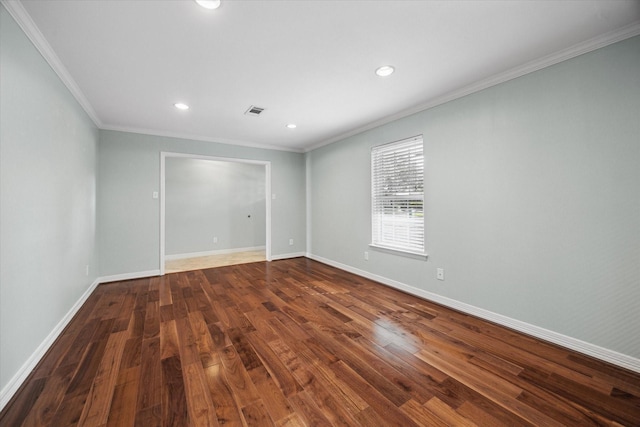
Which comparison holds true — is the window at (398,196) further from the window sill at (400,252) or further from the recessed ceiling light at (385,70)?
the recessed ceiling light at (385,70)

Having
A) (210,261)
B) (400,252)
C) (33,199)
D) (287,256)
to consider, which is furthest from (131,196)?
(400,252)

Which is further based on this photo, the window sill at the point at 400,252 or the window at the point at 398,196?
the window at the point at 398,196

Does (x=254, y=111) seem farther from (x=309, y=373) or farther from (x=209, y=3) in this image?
(x=309, y=373)

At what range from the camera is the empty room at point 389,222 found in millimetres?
1512

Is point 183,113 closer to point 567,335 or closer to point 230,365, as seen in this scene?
point 230,365

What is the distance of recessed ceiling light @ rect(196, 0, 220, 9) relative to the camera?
60.2 inches

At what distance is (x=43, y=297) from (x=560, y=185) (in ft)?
13.9

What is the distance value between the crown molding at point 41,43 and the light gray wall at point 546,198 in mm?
3503

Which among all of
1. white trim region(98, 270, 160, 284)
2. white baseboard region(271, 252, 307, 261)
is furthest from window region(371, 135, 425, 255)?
white trim region(98, 270, 160, 284)

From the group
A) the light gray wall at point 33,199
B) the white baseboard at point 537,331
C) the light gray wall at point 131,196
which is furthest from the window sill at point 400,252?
the light gray wall at point 33,199

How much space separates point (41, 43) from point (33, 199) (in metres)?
1.16

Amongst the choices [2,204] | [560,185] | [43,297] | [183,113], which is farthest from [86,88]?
[560,185]

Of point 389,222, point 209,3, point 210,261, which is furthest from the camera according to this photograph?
point 210,261

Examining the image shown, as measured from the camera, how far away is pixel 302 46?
78.4 inches
